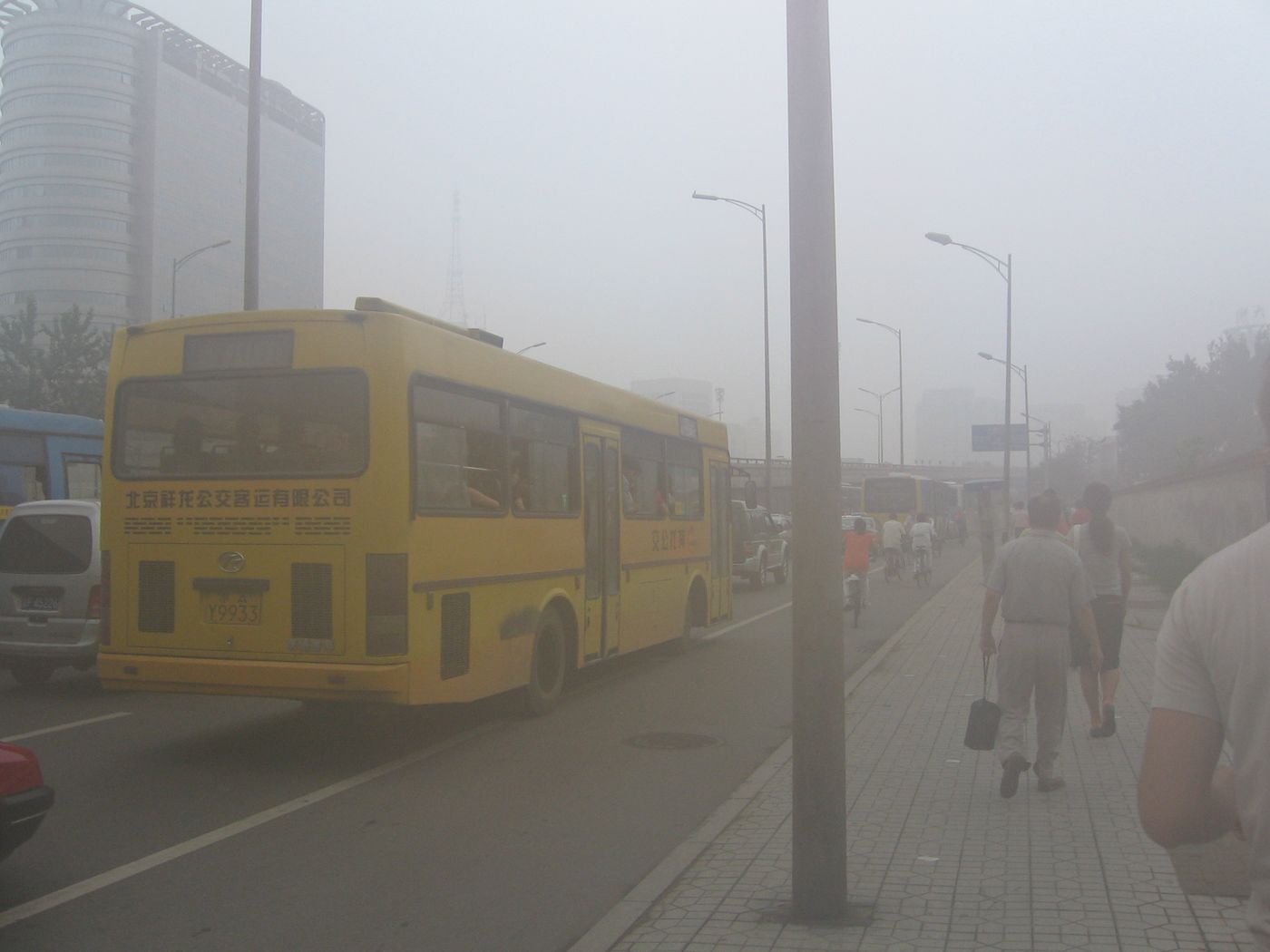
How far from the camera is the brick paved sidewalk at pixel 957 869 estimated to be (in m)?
4.99

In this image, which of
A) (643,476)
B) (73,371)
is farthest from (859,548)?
(73,371)

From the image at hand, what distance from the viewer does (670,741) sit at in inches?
396

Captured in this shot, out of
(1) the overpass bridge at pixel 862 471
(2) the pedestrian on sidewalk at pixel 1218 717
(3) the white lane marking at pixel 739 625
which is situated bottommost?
(3) the white lane marking at pixel 739 625

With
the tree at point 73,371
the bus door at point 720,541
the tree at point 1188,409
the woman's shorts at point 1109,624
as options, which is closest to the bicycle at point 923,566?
the bus door at point 720,541

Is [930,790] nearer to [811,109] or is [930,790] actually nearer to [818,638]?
[818,638]

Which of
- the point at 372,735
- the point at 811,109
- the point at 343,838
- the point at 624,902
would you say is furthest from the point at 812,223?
the point at 372,735

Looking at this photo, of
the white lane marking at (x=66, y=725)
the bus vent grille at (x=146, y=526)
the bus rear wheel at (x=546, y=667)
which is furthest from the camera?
the bus rear wheel at (x=546, y=667)

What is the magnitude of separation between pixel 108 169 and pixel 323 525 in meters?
106

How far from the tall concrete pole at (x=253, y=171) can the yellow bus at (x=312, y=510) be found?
848cm

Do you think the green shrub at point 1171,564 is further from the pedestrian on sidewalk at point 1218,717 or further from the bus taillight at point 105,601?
the pedestrian on sidewalk at point 1218,717

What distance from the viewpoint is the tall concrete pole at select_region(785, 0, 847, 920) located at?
5.32 m

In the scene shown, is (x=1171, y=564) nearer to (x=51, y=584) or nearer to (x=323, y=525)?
(x=51, y=584)

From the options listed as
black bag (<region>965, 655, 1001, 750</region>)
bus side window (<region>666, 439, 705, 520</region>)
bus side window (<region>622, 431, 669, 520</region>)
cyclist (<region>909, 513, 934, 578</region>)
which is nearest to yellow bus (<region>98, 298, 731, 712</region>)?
bus side window (<region>622, 431, 669, 520</region>)

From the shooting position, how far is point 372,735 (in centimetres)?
1030
